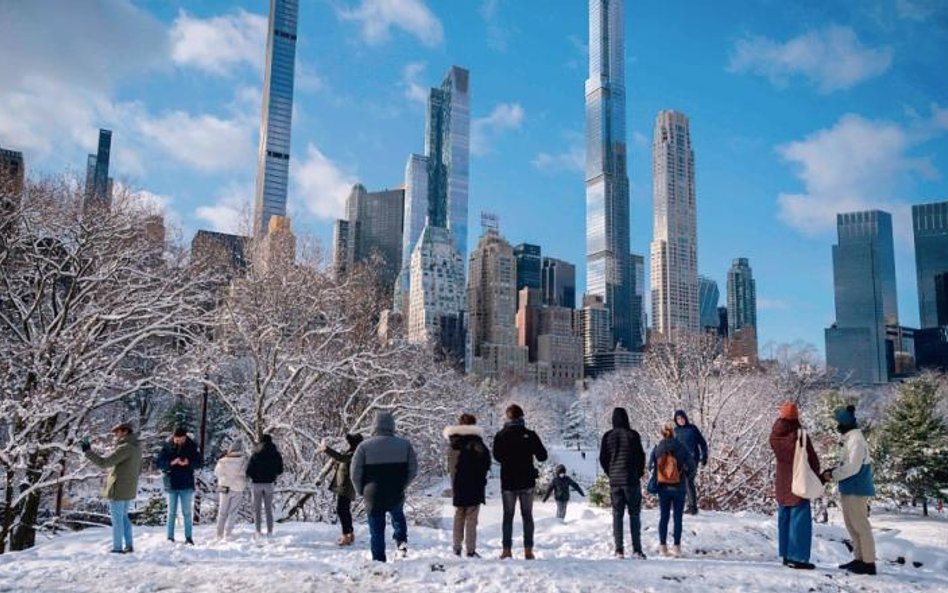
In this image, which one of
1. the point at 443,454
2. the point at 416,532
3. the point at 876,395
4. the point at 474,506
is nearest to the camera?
the point at 474,506

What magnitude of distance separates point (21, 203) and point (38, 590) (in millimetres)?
12768

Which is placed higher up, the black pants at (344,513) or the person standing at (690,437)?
the person standing at (690,437)

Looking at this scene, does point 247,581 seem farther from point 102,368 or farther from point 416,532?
point 102,368

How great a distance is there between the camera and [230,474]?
1205 cm

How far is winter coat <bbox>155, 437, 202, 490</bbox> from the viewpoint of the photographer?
11.5 metres

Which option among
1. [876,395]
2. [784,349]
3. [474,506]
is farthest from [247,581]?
[876,395]

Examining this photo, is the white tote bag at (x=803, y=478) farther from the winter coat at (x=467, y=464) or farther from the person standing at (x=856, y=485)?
the winter coat at (x=467, y=464)

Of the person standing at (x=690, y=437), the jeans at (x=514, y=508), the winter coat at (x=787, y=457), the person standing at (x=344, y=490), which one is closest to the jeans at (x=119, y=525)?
the person standing at (x=344, y=490)

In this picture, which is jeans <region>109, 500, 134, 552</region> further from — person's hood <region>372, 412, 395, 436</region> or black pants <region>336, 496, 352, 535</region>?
person's hood <region>372, 412, 395, 436</region>

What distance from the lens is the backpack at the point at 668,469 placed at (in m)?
10.3

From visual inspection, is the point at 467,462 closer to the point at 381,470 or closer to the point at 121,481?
the point at 381,470

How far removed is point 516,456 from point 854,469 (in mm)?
3928

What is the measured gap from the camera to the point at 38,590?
25.8 feet

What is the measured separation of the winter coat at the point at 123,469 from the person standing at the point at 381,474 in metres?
3.84
